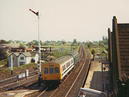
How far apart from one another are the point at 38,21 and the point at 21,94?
11391mm

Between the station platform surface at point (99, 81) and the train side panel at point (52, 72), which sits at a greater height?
the train side panel at point (52, 72)

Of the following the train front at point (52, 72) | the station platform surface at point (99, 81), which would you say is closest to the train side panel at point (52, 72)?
the train front at point (52, 72)

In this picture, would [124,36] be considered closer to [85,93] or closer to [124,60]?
[124,60]

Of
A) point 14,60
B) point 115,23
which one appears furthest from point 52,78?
point 14,60

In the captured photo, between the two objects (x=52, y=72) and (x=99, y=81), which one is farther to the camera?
(x=99, y=81)

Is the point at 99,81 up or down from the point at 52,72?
down

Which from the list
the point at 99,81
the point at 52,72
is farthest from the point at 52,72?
the point at 99,81

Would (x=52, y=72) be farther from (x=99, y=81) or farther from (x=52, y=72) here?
(x=99, y=81)

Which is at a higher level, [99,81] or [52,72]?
[52,72]

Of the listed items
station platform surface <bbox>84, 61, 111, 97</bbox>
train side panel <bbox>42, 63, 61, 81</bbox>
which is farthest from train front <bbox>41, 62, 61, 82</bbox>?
station platform surface <bbox>84, 61, 111, 97</bbox>

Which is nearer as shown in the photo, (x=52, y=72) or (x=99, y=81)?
(x=52, y=72)

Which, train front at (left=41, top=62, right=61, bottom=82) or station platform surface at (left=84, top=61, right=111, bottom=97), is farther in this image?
train front at (left=41, top=62, right=61, bottom=82)

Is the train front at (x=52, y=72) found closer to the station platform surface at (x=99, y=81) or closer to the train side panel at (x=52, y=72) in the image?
the train side panel at (x=52, y=72)

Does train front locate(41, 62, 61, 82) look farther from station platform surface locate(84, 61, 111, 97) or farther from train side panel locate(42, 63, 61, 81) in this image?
station platform surface locate(84, 61, 111, 97)
